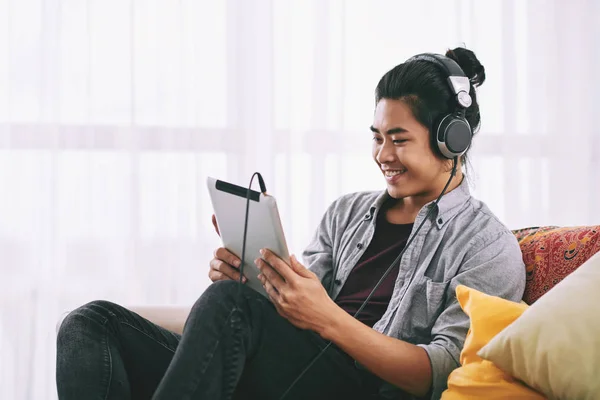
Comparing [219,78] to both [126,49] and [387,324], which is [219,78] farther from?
[387,324]

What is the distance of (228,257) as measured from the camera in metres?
1.41

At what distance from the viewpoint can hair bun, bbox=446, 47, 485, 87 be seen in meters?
1.59

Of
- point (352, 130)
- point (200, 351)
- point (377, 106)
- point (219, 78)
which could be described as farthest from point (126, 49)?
point (200, 351)

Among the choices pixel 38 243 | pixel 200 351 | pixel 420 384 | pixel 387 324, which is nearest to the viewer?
pixel 200 351

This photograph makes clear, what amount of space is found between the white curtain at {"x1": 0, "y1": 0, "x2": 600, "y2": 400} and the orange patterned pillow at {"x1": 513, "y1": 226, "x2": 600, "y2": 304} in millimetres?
1106

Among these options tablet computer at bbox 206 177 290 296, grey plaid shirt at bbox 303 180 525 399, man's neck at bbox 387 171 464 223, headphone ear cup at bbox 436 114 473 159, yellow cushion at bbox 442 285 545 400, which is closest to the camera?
yellow cushion at bbox 442 285 545 400

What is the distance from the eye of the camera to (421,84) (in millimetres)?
1503

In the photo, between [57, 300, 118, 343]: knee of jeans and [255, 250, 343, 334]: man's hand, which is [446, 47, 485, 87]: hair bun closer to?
[255, 250, 343, 334]: man's hand

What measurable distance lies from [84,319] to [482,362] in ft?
2.44

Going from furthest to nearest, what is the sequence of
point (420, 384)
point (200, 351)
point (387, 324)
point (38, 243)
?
1. point (38, 243)
2. point (387, 324)
3. point (420, 384)
4. point (200, 351)

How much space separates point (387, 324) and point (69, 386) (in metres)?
0.62

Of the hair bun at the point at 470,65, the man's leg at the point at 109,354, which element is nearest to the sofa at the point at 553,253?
the hair bun at the point at 470,65

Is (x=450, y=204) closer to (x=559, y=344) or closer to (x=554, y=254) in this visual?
(x=554, y=254)

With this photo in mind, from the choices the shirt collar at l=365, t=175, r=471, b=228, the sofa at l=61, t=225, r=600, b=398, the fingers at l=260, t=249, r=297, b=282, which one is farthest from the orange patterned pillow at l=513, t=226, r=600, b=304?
the fingers at l=260, t=249, r=297, b=282
